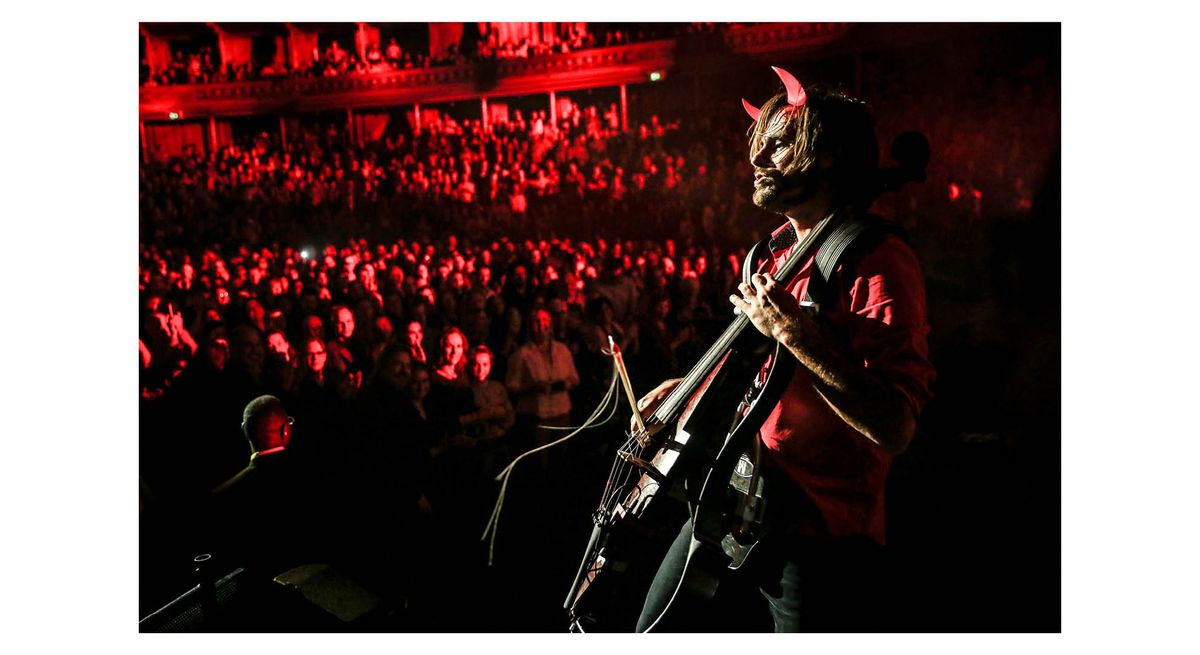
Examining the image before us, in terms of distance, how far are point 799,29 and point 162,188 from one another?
224 centimetres

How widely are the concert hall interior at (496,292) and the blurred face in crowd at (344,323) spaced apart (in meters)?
0.01

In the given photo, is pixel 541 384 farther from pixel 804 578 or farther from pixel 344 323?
pixel 804 578

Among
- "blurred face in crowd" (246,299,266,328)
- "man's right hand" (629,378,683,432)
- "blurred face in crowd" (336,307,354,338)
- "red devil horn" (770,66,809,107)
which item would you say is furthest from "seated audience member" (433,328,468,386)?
"red devil horn" (770,66,809,107)

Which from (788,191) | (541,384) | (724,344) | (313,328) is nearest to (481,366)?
(541,384)

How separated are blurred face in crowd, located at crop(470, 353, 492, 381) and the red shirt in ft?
3.77

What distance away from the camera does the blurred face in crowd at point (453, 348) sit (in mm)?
2951

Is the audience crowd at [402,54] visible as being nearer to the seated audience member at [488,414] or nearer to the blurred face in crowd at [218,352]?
the blurred face in crowd at [218,352]

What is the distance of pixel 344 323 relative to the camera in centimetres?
300

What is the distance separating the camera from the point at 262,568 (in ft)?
9.23

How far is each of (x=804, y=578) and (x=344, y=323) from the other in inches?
70.3

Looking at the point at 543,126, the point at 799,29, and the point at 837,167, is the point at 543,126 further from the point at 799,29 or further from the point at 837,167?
the point at 837,167

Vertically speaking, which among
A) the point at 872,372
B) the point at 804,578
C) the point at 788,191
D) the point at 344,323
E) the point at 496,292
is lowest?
the point at 804,578

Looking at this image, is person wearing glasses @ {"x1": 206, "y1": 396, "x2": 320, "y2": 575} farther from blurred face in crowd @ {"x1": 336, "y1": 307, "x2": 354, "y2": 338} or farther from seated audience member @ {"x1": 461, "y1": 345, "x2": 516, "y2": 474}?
seated audience member @ {"x1": 461, "y1": 345, "x2": 516, "y2": 474}

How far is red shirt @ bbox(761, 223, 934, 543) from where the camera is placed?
74.7 inches
